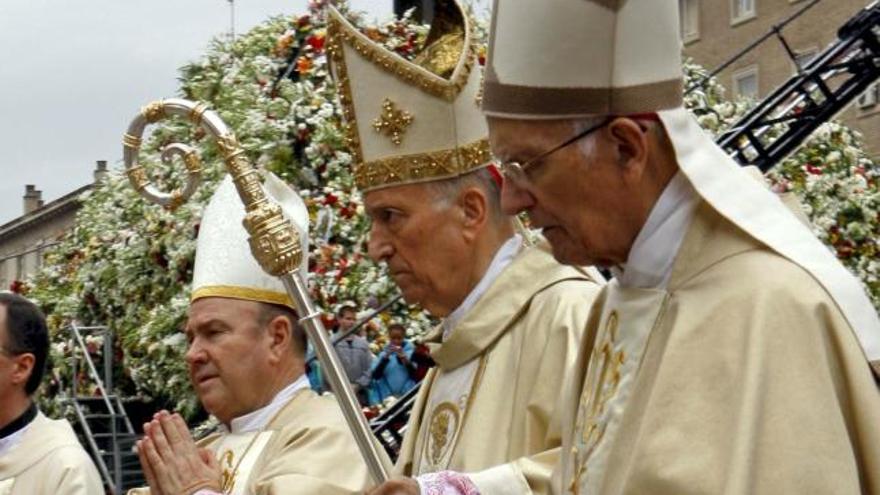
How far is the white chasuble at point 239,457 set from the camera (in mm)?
5906

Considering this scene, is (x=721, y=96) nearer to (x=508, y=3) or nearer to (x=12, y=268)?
(x=508, y=3)

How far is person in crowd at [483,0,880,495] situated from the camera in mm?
3236

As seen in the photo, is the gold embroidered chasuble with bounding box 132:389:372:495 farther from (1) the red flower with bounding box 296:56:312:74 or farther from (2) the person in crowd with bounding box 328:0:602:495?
(1) the red flower with bounding box 296:56:312:74

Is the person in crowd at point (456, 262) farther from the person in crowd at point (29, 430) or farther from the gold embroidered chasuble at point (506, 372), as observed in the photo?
the person in crowd at point (29, 430)

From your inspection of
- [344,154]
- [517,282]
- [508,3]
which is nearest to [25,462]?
[517,282]

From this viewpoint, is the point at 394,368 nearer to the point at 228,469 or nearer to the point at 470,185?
the point at 228,469

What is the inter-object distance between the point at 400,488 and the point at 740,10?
3561 cm

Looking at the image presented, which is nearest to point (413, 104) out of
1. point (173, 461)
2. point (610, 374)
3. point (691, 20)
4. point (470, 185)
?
point (470, 185)

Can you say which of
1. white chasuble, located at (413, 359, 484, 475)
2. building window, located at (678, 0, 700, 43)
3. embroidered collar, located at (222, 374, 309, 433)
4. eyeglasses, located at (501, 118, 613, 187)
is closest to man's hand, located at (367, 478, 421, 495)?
white chasuble, located at (413, 359, 484, 475)

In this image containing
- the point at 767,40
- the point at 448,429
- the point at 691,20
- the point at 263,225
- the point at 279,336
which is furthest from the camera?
the point at 691,20

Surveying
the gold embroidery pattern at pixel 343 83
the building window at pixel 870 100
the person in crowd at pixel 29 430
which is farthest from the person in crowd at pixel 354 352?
the building window at pixel 870 100

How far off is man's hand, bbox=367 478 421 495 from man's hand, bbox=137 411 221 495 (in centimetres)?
125

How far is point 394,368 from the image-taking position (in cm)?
1062

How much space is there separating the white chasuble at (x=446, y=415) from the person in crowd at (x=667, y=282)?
1.12 m
